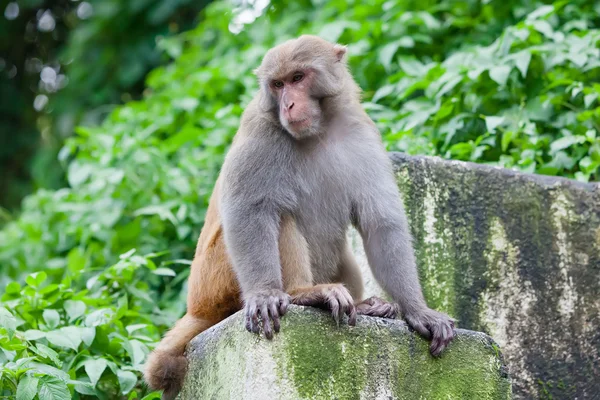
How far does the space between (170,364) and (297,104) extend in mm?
1482

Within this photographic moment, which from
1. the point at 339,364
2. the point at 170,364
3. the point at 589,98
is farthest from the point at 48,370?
the point at 589,98

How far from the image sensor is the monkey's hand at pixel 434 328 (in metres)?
4.08

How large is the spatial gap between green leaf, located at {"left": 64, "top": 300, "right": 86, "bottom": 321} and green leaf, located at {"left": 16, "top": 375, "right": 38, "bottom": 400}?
3.89 ft

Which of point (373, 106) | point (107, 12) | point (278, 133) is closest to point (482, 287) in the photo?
point (278, 133)

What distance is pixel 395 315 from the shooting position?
4324 mm

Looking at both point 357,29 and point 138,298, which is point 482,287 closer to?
point 138,298

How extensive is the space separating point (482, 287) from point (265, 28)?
17.9ft

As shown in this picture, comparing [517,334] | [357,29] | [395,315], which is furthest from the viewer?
[357,29]

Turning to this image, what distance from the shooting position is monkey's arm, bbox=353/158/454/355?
4.52 metres

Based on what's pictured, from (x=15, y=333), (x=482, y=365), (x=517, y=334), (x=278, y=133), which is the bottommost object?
(x=517, y=334)

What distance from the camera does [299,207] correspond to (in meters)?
4.63

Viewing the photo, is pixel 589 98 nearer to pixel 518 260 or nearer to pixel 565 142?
pixel 565 142

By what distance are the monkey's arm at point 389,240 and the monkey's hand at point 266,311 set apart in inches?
31.4

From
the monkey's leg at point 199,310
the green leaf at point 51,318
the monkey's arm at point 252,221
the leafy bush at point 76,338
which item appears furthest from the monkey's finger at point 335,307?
the green leaf at point 51,318
